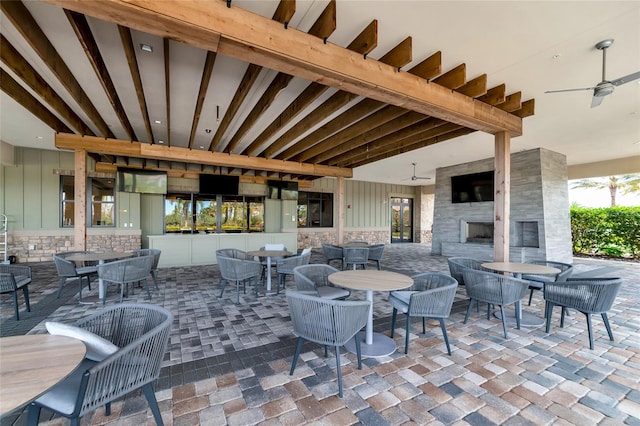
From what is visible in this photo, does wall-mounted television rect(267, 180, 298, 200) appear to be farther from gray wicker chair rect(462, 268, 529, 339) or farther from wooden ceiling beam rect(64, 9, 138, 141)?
gray wicker chair rect(462, 268, 529, 339)

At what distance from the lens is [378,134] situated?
5.33m

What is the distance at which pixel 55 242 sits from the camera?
7.82 meters

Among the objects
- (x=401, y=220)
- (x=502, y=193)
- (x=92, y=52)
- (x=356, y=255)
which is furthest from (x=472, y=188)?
(x=92, y=52)

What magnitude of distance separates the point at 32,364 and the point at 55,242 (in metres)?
8.84

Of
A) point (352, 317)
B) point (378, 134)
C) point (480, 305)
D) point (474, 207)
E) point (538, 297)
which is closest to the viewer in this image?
point (352, 317)

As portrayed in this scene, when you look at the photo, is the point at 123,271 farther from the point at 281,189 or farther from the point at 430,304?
the point at 281,189

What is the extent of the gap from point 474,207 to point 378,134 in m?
5.55

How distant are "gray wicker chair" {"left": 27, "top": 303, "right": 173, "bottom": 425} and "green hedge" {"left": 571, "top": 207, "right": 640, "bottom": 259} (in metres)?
12.9

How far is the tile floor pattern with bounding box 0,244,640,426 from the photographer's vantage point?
197cm

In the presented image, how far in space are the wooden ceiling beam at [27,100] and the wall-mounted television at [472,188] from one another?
10427 mm

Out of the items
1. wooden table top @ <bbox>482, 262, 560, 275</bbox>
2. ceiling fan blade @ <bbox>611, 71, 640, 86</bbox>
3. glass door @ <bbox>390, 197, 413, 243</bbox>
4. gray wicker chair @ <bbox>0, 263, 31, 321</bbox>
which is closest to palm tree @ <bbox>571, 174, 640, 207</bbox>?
glass door @ <bbox>390, 197, 413, 243</bbox>

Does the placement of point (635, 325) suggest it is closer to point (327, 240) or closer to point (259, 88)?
point (259, 88)

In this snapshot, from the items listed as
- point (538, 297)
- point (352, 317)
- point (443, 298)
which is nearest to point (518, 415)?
point (443, 298)

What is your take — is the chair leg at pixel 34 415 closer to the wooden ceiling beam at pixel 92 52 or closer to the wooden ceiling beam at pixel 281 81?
the wooden ceiling beam at pixel 92 52
